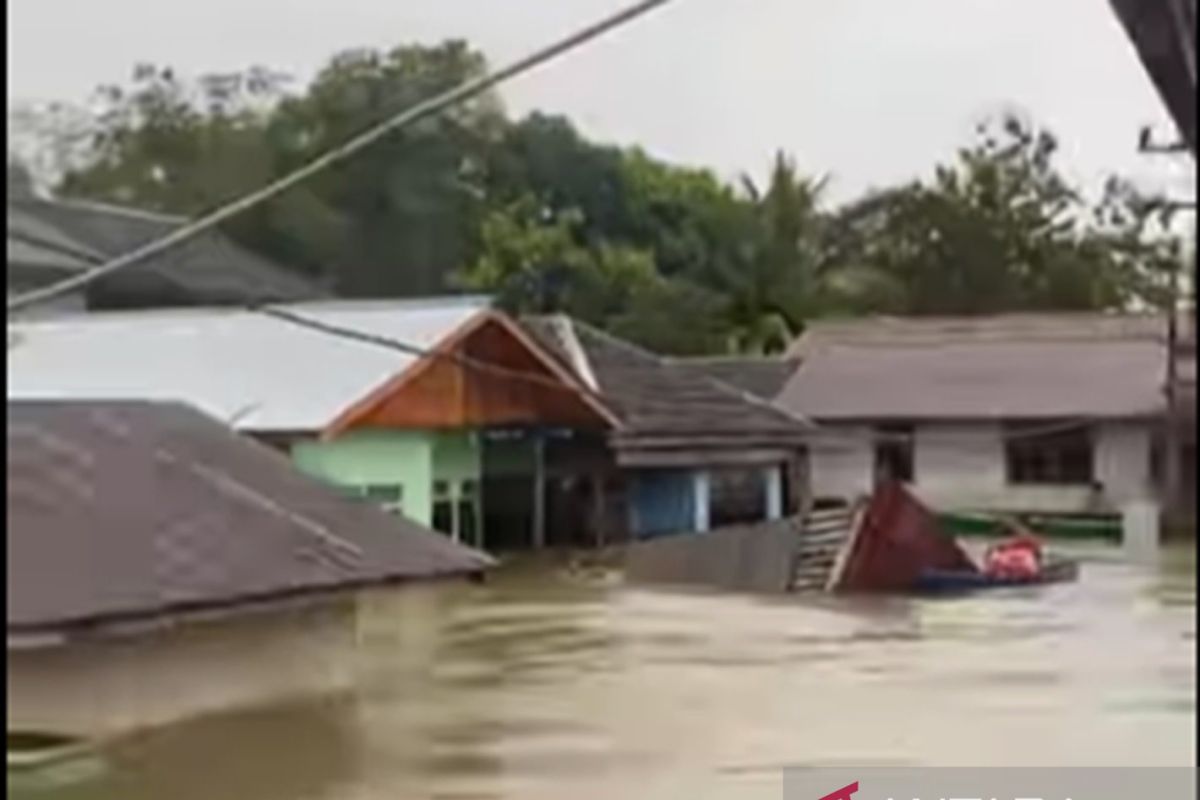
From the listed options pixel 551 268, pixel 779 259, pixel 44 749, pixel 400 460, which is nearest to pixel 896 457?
pixel 779 259

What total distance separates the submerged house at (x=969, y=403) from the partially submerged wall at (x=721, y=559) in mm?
218

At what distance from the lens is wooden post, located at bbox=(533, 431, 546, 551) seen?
5.23 ft

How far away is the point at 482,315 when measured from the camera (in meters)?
1.47

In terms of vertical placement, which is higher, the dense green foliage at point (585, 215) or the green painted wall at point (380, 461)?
the dense green foliage at point (585, 215)

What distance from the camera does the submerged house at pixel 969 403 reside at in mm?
999

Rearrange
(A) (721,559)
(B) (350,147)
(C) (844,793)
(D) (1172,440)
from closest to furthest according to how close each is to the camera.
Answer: (D) (1172,440)
(B) (350,147)
(C) (844,793)
(A) (721,559)

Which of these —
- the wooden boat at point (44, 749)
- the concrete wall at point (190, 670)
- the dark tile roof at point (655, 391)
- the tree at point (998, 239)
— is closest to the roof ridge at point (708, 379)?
the dark tile roof at point (655, 391)

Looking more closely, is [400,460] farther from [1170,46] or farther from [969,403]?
[1170,46]

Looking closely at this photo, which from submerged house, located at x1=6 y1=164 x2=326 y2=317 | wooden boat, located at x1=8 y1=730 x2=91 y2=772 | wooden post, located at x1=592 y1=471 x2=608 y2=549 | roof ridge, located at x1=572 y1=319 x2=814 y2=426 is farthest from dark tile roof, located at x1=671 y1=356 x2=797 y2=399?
wooden boat, located at x1=8 y1=730 x2=91 y2=772

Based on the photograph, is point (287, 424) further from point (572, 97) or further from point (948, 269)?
point (948, 269)

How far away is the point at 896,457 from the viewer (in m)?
1.17

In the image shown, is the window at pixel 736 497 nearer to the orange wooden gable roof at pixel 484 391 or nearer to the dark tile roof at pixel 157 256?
the orange wooden gable roof at pixel 484 391

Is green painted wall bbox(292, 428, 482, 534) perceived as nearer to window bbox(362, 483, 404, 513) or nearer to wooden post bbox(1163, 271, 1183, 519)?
window bbox(362, 483, 404, 513)

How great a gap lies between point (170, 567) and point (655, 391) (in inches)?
17.9
